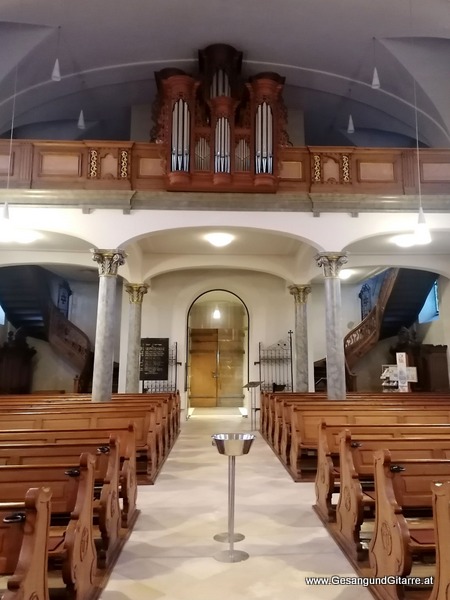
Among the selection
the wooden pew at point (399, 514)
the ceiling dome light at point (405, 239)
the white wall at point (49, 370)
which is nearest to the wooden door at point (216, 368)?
the white wall at point (49, 370)

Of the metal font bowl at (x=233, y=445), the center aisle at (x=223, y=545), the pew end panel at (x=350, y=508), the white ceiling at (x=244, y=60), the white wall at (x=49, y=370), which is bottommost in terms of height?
the center aisle at (x=223, y=545)

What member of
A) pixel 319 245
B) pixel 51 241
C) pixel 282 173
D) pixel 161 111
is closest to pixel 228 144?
pixel 282 173

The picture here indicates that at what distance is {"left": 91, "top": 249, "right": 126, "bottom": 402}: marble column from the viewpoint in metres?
7.97

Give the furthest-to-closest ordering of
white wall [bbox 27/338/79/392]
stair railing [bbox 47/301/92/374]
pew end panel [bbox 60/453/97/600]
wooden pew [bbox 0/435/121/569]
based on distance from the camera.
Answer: white wall [bbox 27/338/79/392] → stair railing [bbox 47/301/92/374] → wooden pew [bbox 0/435/121/569] → pew end panel [bbox 60/453/97/600]

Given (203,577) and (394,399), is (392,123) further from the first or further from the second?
(203,577)

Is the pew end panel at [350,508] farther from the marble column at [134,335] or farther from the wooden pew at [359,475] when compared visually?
the marble column at [134,335]

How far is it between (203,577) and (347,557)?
3.52 feet

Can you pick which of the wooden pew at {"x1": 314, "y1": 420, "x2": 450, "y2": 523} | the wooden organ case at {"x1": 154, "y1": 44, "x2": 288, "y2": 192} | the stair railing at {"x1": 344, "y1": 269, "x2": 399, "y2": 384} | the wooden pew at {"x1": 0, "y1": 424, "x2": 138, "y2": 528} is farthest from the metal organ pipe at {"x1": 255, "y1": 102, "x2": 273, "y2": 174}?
the stair railing at {"x1": 344, "y1": 269, "x2": 399, "y2": 384}

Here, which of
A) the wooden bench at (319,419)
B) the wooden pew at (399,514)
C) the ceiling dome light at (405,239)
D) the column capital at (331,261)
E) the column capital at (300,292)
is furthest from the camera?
the column capital at (300,292)

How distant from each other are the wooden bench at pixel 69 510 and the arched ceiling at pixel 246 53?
8.61m

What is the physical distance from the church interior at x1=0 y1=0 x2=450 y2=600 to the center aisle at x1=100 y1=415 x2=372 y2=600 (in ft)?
0.09

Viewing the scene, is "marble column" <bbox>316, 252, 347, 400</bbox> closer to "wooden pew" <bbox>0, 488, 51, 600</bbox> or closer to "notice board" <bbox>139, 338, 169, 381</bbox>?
"notice board" <bbox>139, 338, 169, 381</bbox>

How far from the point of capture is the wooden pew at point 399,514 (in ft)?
8.18

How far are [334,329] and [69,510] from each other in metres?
6.27
